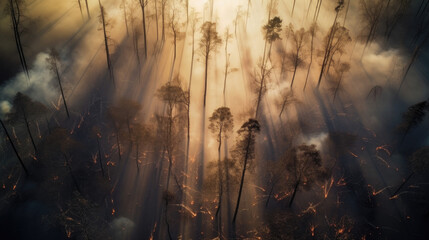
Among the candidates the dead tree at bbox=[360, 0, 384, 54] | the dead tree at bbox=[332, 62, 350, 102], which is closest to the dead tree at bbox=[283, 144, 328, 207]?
the dead tree at bbox=[332, 62, 350, 102]

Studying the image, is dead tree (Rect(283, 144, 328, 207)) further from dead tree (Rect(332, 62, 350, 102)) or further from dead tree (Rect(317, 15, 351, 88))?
dead tree (Rect(317, 15, 351, 88))

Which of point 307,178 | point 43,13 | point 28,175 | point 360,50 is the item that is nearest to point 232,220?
point 307,178

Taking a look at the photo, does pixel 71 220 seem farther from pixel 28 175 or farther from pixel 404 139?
pixel 404 139

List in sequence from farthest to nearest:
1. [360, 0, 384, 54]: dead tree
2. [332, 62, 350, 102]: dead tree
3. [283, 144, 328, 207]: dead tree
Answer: [360, 0, 384, 54]: dead tree
[332, 62, 350, 102]: dead tree
[283, 144, 328, 207]: dead tree

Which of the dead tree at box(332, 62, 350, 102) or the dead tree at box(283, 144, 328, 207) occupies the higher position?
the dead tree at box(332, 62, 350, 102)

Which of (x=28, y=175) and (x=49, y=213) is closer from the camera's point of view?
(x=49, y=213)

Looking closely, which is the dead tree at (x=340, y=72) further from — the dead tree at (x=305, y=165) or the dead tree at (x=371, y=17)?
the dead tree at (x=305, y=165)

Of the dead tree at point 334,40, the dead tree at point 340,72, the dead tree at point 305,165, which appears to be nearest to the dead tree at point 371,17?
the dead tree at point 334,40

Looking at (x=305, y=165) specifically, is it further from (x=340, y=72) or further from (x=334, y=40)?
(x=334, y=40)

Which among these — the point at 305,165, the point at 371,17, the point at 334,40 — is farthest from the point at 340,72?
the point at 305,165

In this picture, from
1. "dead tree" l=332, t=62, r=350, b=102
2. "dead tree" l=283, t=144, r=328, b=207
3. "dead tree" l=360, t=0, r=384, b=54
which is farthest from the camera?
"dead tree" l=360, t=0, r=384, b=54

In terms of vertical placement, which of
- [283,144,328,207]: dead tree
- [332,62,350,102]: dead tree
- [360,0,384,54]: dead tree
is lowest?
[283,144,328,207]: dead tree
